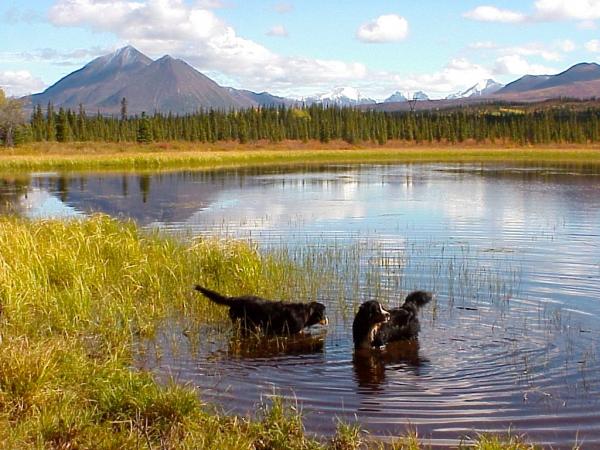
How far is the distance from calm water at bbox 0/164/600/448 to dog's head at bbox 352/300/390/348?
0.78 feet

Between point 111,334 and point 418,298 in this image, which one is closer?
point 111,334

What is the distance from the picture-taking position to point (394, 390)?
846cm

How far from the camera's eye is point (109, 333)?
9.82 metres

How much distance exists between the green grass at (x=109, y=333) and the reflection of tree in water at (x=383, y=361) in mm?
1565

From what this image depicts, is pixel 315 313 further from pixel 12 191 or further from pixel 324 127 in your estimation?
pixel 324 127

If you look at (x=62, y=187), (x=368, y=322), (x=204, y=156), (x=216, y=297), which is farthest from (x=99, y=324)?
(x=204, y=156)

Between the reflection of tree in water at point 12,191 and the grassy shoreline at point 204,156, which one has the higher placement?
the grassy shoreline at point 204,156

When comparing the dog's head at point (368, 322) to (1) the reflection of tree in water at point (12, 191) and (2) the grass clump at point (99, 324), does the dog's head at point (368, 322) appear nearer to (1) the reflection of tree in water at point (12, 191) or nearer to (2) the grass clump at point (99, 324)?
(2) the grass clump at point (99, 324)

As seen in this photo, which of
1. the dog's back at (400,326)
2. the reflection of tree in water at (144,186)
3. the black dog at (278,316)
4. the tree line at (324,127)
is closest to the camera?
the dog's back at (400,326)

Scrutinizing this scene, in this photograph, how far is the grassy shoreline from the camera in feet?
205

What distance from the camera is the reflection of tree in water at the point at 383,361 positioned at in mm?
8887

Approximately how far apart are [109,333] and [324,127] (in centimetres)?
12175

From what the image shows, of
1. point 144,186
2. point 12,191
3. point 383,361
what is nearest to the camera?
point 383,361

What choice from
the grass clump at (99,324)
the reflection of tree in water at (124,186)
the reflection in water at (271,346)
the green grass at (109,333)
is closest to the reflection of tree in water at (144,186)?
the reflection of tree in water at (124,186)
